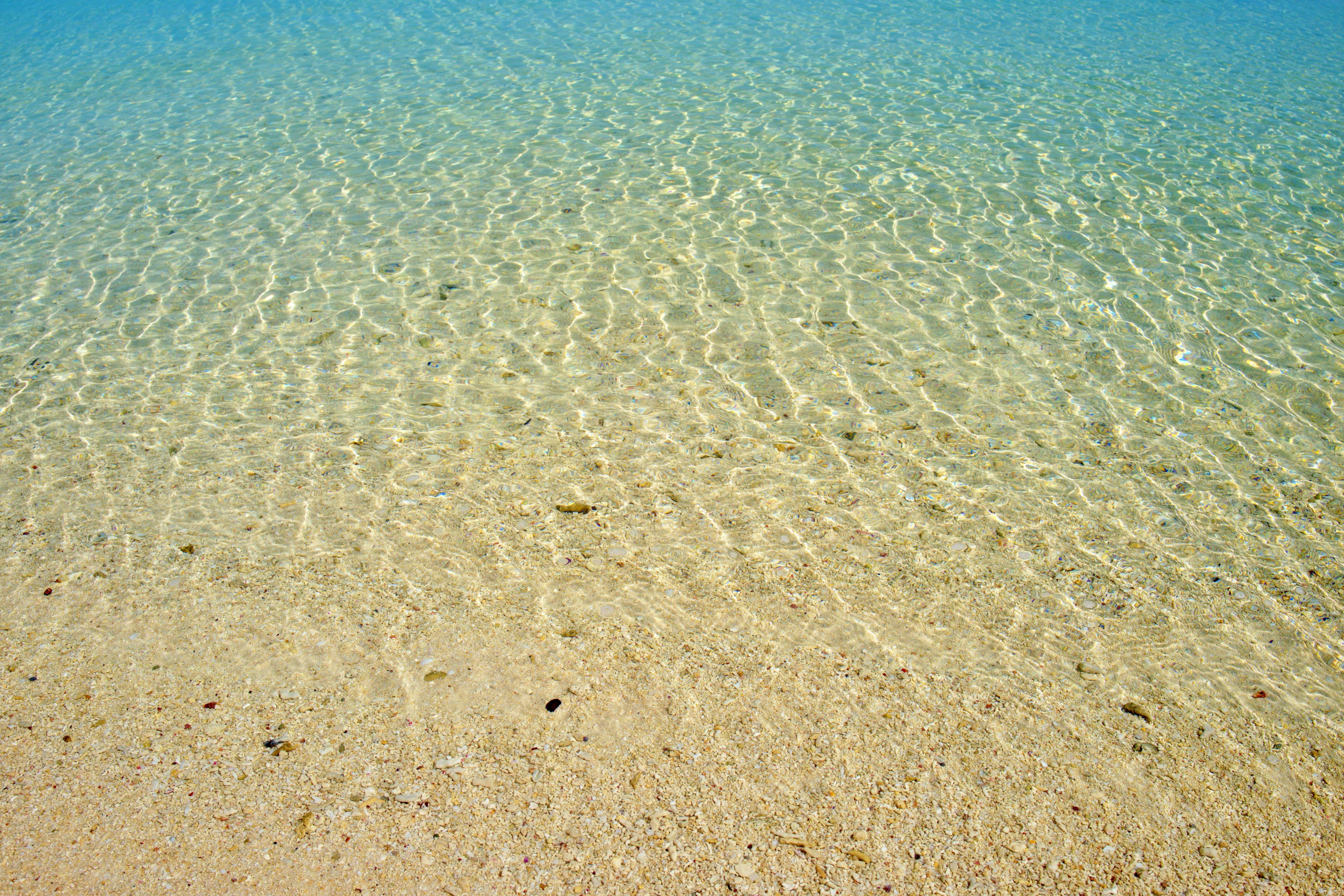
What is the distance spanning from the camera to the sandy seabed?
2936mm

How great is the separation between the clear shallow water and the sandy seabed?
Result: 0.39 meters

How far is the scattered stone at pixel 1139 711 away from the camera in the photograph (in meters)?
3.53

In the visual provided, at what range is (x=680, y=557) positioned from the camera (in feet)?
14.3

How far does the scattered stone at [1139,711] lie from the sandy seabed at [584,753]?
2cm

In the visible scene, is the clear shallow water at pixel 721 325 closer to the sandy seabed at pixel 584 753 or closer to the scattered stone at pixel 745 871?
the sandy seabed at pixel 584 753

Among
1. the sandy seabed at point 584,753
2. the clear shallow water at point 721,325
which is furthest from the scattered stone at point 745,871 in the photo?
the clear shallow water at point 721,325

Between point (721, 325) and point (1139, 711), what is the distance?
12.2 feet

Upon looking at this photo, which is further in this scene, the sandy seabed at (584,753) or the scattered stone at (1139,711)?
the scattered stone at (1139,711)

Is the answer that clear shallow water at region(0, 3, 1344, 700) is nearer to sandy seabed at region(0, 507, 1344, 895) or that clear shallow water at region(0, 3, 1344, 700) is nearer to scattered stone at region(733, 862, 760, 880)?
sandy seabed at region(0, 507, 1344, 895)

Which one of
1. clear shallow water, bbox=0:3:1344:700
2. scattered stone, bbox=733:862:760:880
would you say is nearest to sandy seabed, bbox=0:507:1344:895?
scattered stone, bbox=733:862:760:880

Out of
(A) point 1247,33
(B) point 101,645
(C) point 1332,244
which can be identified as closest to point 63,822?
(B) point 101,645

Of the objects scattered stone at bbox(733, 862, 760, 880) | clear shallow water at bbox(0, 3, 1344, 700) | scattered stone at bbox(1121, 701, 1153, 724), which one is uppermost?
scattered stone at bbox(733, 862, 760, 880)

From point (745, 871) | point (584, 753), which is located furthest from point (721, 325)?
point (745, 871)

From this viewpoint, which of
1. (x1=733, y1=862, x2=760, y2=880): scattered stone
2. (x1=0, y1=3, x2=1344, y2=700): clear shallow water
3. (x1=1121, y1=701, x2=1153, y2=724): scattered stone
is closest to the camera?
(x1=733, y1=862, x2=760, y2=880): scattered stone
